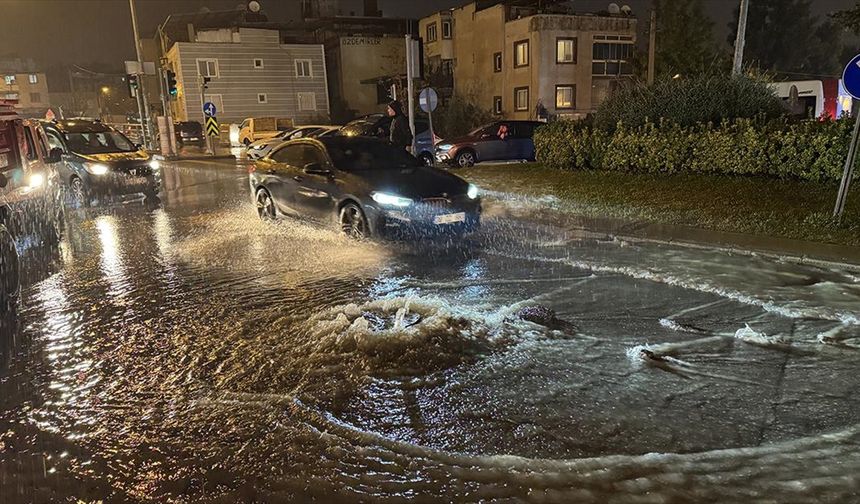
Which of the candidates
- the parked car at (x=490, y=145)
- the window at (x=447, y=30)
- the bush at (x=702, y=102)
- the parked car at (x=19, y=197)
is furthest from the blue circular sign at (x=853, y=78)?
the window at (x=447, y=30)

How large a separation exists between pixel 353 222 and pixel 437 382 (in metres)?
4.85

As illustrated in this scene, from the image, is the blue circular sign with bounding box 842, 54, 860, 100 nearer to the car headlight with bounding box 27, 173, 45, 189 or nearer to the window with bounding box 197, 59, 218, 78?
the car headlight with bounding box 27, 173, 45, 189

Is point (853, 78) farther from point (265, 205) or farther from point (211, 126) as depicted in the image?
point (211, 126)

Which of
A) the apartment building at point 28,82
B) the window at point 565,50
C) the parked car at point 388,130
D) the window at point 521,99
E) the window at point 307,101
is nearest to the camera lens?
the parked car at point 388,130

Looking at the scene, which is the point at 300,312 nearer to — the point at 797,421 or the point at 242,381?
the point at 242,381

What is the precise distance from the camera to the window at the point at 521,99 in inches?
1395

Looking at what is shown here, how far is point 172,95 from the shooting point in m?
27.6

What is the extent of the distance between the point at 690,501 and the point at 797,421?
124 cm

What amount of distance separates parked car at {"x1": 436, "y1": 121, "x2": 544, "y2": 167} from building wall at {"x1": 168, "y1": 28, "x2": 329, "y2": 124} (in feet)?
97.5

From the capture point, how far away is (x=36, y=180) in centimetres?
784

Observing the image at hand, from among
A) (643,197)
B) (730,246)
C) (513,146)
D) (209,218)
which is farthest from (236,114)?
(730,246)

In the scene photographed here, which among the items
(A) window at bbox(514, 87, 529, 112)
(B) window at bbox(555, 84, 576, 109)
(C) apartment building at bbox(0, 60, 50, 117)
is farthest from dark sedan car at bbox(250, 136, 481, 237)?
(C) apartment building at bbox(0, 60, 50, 117)

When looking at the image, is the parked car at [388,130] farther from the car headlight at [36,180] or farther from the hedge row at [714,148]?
the car headlight at [36,180]

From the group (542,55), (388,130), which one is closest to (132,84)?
(388,130)
